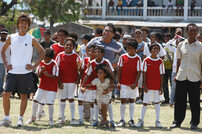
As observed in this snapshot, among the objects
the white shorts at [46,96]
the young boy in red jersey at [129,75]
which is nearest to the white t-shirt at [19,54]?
the white shorts at [46,96]

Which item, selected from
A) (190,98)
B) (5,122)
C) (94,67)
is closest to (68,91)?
(94,67)

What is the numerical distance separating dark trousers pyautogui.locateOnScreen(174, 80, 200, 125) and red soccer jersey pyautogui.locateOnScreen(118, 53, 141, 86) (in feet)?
2.99

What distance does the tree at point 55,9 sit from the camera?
23609 mm

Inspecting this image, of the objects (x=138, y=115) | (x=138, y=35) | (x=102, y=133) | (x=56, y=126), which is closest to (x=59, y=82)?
(x=56, y=126)

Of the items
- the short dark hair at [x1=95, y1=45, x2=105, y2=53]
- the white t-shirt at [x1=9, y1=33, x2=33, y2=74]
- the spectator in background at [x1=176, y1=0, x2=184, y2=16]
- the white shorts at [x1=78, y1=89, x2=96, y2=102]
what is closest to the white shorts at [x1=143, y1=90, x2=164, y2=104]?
the white shorts at [x1=78, y1=89, x2=96, y2=102]

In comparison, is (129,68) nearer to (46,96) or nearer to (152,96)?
(152,96)

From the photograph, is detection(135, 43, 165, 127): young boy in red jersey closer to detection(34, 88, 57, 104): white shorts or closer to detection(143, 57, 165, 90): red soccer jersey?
detection(143, 57, 165, 90): red soccer jersey

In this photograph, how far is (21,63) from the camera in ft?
23.7

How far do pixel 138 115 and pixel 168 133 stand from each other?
2026 mm

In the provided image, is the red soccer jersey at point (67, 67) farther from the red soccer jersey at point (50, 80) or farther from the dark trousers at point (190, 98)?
the dark trousers at point (190, 98)

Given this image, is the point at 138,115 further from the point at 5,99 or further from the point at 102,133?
the point at 5,99

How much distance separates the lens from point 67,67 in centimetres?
778

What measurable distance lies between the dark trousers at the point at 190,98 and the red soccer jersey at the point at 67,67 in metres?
2.11

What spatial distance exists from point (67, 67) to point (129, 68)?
1236 mm
